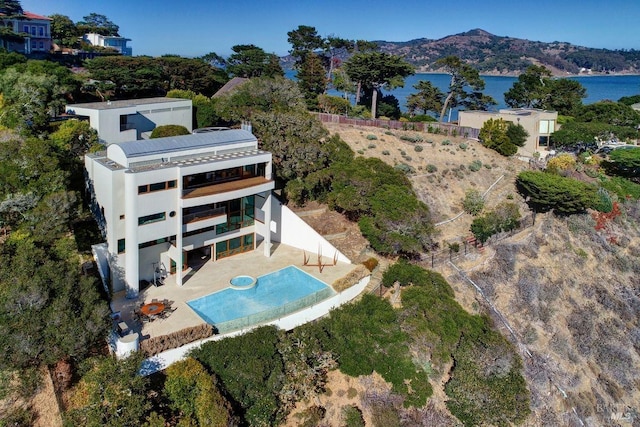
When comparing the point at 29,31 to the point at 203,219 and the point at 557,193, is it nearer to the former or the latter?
the point at 203,219

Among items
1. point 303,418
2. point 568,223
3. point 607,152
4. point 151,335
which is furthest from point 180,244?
point 607,152

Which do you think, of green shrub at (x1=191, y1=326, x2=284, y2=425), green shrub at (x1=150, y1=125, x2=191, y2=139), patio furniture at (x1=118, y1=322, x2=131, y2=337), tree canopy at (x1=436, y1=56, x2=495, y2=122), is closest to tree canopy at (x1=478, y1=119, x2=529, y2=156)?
tree canopy at (x1=436, y1=56, x2=495, y2=122)

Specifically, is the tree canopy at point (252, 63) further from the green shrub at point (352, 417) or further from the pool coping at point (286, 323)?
the green shrub at point (352, 417)

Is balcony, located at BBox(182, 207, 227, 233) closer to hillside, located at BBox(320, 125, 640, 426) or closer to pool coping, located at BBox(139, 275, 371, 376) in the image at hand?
pool coping, located at BBox(139, 275, 371, 376)

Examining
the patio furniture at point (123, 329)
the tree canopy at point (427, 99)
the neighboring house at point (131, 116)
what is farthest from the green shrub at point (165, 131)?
the tree canopy at point (427, 99)

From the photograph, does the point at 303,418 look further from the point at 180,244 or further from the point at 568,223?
the point at 568,223

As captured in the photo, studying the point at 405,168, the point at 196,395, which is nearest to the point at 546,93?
the point at 405,168

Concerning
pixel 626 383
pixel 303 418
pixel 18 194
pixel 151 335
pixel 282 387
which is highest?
pixel 18 194
